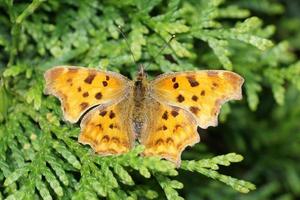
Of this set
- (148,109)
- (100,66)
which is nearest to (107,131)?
(148,109)

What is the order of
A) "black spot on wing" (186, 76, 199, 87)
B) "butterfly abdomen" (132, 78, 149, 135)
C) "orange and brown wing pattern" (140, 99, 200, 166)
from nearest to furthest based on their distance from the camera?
"orange and brown wing pattern" (140, 99, 200, 166), "black spot on wing" (186, 76, 199, 87), "butterfly abdomen" (132, 78, 149, 135)

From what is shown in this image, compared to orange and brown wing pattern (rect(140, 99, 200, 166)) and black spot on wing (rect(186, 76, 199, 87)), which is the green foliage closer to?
orange and brown wing pattern (rect(140, 99, 200, 166))

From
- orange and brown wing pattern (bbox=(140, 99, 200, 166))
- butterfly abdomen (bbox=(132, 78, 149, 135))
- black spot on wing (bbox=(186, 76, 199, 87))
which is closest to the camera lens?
orange and brown wing pattern (bbox=(140, 99, 200, 166))

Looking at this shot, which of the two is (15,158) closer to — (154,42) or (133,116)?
(133,116)

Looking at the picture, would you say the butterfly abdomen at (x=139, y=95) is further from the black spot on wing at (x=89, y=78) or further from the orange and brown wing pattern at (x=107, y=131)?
the black spot on wing at (x=89, y=78)

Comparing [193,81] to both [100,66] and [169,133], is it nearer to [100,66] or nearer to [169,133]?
[169,133]

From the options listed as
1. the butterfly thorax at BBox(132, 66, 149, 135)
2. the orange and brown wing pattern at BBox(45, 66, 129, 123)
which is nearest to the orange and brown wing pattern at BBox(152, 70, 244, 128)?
the butterfly thorax at BBox(132, 66, 149, 135)

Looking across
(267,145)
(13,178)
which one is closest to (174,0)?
(13,178)
